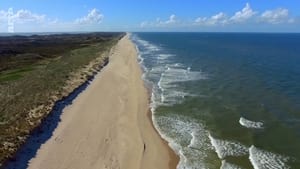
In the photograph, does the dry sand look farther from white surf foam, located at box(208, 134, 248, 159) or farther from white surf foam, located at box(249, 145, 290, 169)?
white surf foam, located at box(249, 145, 290, 169)

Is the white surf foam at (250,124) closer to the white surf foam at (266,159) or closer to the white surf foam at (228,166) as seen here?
the white surf foam at (266,159)

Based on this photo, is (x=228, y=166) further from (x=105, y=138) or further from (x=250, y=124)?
(x=105, y=138)

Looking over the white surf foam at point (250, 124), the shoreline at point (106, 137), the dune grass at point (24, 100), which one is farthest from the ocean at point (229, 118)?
the dune grass at point (24, 100)

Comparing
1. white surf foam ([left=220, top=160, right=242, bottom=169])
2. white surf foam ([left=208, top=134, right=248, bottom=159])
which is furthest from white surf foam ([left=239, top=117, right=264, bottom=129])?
white surf foam ([left=220, top=160, right=242, bottom=169])

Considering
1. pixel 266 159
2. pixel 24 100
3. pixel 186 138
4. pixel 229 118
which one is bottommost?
pixel 186 138

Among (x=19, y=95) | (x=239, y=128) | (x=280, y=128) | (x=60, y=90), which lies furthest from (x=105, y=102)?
(x=280, y=128)

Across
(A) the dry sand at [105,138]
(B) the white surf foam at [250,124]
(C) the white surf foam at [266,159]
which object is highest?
(B) the white surf foam at [250,124]

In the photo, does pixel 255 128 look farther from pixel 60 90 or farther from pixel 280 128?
pixel 60 90

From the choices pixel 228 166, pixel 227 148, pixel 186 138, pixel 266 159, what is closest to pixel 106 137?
pixel 186 138
